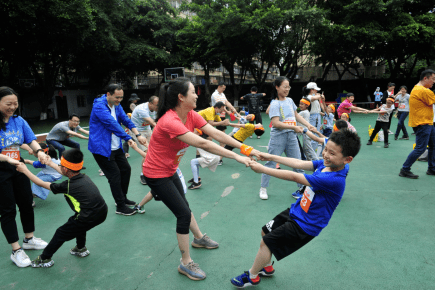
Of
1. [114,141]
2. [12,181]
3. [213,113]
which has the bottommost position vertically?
[12,181]

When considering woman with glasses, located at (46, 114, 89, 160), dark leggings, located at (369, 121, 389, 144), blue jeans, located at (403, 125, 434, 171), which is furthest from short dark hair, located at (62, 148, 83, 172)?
dark leggings, located at (369, 121, 389, 144)

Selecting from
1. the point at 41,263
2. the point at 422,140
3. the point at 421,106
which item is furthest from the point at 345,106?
the point at 41,263

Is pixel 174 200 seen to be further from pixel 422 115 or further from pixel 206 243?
pixel 422 115

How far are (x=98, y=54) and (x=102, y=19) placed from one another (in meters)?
5.19

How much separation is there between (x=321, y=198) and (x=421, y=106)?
4.34 m

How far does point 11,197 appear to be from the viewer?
9.23 feet

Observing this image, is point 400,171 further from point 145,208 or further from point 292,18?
point 292,18

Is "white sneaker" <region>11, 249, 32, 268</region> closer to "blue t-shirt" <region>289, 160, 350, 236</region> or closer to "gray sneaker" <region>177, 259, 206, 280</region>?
"gray sneaker" <region>177, 259, 206, 280</region>

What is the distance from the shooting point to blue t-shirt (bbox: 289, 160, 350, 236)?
2029 mm

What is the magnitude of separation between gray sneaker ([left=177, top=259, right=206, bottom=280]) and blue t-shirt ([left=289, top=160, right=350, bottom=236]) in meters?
1.02

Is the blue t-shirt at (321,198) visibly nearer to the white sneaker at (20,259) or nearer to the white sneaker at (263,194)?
the white sneaker at (263,194)

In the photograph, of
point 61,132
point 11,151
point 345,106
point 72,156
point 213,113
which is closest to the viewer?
point 72,156

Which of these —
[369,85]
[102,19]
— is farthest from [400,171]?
[369,85]

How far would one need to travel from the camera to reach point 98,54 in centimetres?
1956
